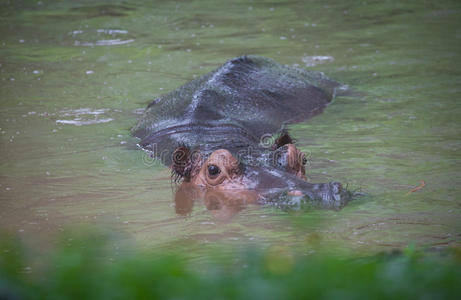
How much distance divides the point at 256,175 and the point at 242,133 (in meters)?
1.62

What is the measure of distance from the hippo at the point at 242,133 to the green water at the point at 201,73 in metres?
0.20

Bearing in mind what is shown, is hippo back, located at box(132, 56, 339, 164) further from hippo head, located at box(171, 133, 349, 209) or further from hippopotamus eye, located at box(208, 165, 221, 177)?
hippopotamus eye, located at box(208, 165, 221, 177)

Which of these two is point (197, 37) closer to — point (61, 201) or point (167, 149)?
point (167, 149)

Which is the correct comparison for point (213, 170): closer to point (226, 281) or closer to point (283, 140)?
point (283, 140)

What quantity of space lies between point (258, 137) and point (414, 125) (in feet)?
6.27

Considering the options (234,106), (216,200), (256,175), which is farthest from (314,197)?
(234,106)

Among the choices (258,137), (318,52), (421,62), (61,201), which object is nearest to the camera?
(61,201)

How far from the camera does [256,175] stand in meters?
5.52

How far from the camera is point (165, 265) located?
1861 mm

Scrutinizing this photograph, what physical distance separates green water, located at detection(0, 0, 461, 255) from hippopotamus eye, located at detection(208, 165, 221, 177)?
1.31ft

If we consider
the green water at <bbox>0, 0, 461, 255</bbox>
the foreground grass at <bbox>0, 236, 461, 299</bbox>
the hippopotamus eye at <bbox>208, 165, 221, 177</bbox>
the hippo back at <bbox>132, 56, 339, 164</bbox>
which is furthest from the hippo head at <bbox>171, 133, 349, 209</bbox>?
the foreground grass at <bbox>0, 236, 461, 299</bbox>

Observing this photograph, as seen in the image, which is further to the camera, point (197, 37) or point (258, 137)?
point (197, 37)

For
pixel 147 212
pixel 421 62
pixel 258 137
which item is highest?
pixel 421 62

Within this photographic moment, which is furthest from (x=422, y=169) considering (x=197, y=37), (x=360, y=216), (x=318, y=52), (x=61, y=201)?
(x=197, y=37)
